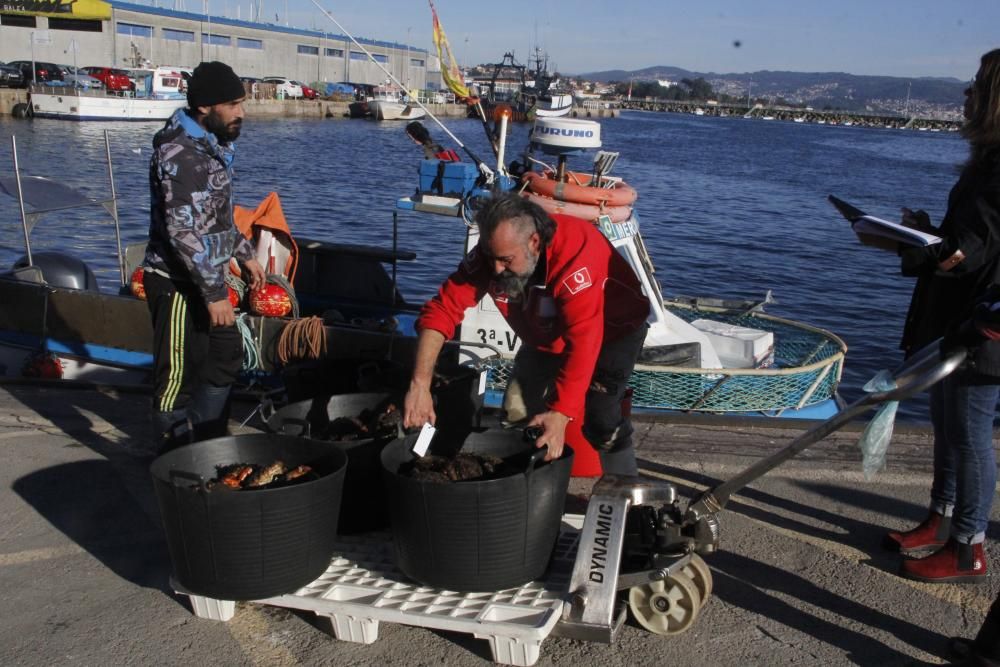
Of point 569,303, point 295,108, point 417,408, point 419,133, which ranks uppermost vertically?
point 295,108

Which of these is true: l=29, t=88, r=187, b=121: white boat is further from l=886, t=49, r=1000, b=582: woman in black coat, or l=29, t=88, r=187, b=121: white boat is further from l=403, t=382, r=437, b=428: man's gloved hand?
l=886, t=49, r=1000, b=582: woman in black coat

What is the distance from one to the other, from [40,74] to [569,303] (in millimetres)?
57254

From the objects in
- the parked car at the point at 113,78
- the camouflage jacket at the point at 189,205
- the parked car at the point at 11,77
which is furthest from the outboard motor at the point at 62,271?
the parked car at the point at 113,78

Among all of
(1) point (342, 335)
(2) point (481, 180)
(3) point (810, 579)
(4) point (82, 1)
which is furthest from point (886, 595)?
(4) point (82, 1)

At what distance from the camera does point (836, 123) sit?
5851 inches

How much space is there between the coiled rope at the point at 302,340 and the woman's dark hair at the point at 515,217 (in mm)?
3302

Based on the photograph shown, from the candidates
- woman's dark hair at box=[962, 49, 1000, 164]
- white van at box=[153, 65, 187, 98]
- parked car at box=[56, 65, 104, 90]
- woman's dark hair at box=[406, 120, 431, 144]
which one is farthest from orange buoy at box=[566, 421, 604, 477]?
parked car at box=[56, 65, 104, 90]

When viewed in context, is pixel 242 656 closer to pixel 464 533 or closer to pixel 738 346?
pixel 464 533

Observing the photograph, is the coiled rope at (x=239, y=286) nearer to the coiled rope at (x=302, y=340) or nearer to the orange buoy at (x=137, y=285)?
the coiled rope at (x=302, y=340)

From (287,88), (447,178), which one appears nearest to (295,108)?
(287,88)

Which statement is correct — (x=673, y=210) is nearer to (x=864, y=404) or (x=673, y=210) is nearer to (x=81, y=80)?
(x=864, y=404)

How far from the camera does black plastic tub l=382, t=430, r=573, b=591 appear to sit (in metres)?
3.29

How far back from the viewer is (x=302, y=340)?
22.3ft

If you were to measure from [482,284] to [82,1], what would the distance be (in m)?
69.9
